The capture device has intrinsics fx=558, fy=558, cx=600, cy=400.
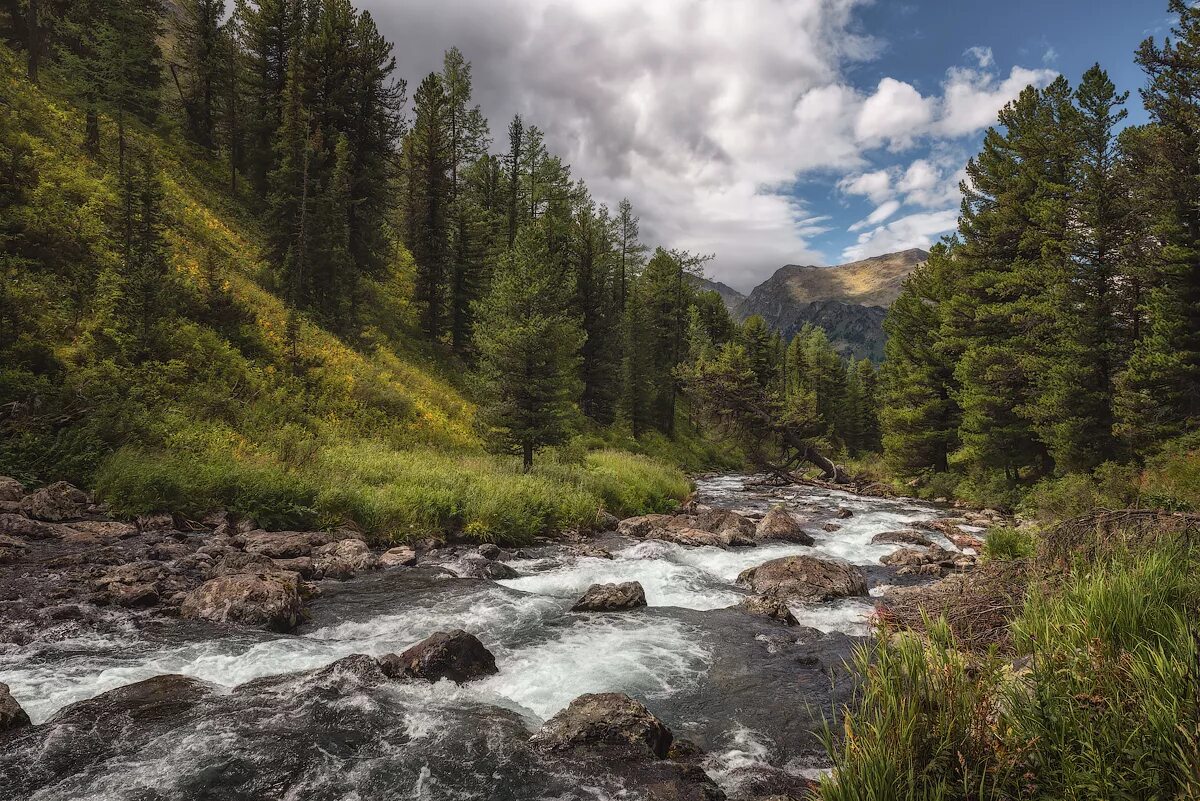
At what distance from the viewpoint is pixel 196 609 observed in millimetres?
8586

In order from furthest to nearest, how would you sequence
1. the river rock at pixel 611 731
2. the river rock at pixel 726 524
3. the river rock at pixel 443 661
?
the river rock at pixel 726 524 → the river rock at pixel 443 661 → the river rock at pixel 611 731

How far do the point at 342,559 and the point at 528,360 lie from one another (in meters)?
10.3

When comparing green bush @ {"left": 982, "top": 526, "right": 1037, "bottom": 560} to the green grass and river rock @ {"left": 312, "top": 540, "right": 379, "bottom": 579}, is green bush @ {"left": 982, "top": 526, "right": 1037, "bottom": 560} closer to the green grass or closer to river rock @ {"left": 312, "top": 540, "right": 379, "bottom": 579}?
the green grass

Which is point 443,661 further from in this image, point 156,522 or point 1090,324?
point 1090,324

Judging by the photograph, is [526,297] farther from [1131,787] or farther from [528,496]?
[1131,787]

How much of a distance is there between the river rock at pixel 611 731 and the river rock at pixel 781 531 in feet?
44.2

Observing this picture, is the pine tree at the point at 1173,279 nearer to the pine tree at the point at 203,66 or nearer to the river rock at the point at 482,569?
the river rock at the point at 482,569

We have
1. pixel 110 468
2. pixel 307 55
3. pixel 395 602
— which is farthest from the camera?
pixel 307 55

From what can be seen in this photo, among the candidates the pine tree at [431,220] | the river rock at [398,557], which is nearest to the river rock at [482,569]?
the river rock at [398,557]

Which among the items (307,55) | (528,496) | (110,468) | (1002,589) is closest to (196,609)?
(110,468)

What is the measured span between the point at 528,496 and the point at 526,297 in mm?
7488

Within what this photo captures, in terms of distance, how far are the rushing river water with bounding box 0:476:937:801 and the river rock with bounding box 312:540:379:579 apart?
493 millimetres

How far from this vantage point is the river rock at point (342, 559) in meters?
11.6

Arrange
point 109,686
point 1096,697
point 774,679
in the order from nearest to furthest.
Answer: point 1096,697 → point 109,686 → point 774,679
